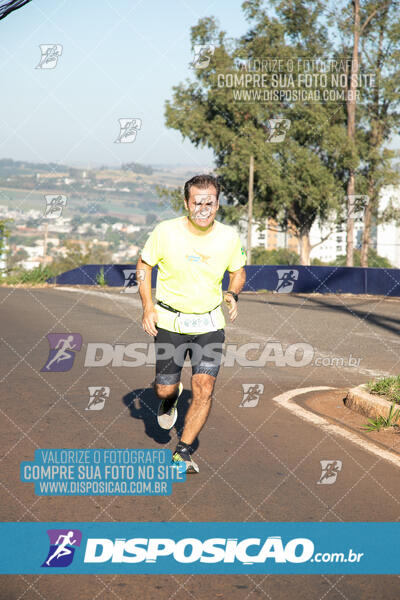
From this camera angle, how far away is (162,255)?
16.6 feet

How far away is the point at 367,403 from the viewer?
705cm

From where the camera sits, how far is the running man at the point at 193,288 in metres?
5.04

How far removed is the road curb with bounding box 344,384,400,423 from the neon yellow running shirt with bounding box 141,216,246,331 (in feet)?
7.77

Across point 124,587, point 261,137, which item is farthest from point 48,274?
point 124,587

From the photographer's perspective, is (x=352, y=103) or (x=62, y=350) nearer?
(x=62, y=350)

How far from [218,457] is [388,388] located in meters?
2.45

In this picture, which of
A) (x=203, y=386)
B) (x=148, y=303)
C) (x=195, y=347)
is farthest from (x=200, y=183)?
(x=203, y=386)

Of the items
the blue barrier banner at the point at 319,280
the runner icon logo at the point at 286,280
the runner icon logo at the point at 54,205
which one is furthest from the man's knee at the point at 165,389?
the runner icon logo at the point at 286,280

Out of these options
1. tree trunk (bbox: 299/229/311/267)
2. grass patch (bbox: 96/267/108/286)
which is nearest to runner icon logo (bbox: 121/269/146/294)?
grass patch (bbox: 96/267/108/286)

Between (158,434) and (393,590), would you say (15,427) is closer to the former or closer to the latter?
(158,434)

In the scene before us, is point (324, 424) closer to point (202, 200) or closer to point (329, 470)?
point (329, 470)

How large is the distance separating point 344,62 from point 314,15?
377 centimetres

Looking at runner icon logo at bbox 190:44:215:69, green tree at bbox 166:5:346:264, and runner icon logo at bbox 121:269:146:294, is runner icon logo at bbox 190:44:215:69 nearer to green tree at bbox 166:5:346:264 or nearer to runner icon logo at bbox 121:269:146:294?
green tree at bbox 166:5:346:264

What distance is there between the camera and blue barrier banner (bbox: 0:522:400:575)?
369cm
